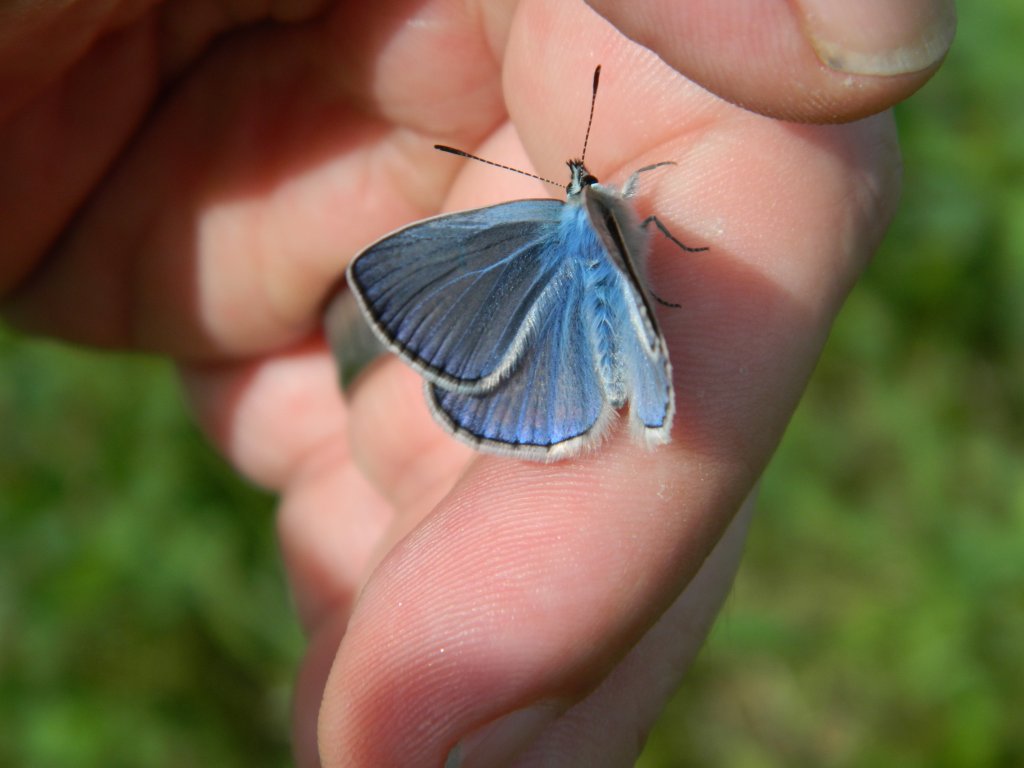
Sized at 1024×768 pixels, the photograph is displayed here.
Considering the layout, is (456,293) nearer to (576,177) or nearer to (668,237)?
(576,177)

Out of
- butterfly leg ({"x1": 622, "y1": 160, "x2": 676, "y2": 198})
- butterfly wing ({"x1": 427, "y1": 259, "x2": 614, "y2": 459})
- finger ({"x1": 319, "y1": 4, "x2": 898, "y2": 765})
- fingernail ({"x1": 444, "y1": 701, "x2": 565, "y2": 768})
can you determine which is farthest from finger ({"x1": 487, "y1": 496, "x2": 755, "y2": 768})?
butterfly leg ({"x1": 622, "y1": 160, "x2": 676, "y2": 198})

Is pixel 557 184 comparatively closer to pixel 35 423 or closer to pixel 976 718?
pixel 976 718

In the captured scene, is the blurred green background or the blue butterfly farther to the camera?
the blurred green background

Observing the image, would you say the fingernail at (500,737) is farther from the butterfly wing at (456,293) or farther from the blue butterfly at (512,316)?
the butterfly wing at (456,293)

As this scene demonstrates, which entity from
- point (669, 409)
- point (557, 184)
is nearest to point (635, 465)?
point (669, 409)

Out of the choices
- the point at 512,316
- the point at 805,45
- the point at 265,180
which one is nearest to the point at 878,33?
the point at 805,45

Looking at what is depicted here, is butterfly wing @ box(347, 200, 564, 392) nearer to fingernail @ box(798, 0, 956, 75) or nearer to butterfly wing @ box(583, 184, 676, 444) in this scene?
butterfly wing @ box(583, 184, 676, 444)

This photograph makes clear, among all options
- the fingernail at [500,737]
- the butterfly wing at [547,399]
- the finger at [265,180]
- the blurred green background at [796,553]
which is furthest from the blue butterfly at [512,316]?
the blurred green background at [796,553]
